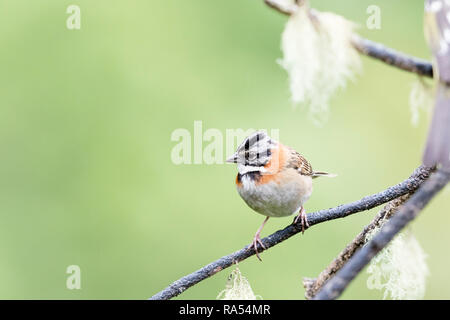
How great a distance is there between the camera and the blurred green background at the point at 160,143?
4105 mm

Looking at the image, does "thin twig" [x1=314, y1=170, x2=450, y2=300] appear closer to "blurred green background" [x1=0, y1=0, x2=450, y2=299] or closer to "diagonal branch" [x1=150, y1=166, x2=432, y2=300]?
"diagonal branch" [x1=150, y1=166, x2=432, y2=300]

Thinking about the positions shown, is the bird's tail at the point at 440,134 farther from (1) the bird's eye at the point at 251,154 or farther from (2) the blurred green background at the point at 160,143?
(2) the blurred green background at the point at 160,143

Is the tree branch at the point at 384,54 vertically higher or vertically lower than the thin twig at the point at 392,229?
higher

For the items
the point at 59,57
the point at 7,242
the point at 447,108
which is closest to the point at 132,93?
the point at 59,57

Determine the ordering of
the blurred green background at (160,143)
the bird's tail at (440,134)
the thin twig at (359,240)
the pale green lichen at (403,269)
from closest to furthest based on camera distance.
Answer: the bird's tail at (440,134) → the pale green lichen at (403,269) → the thin twig at (359,240) → the blurred green background at (160,143)

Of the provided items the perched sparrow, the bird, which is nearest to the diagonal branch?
the bird

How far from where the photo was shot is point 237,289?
5.79ft

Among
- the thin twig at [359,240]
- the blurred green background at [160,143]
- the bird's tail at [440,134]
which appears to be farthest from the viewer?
the blurred green background at [160,143]

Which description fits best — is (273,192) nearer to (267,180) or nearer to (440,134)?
(267,180)

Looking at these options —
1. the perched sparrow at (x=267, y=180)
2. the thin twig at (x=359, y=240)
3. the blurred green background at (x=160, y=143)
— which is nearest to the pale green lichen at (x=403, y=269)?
the thin twig at (x=359, y=240)

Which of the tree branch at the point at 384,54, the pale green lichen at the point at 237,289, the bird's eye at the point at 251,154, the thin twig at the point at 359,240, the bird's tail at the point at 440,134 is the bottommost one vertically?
the pale green lichen at the point at 237,289

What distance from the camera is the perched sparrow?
8.82ft

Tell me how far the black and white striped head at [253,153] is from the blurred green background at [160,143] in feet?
4.16

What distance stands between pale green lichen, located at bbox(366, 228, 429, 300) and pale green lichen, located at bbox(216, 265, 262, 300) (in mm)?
380
